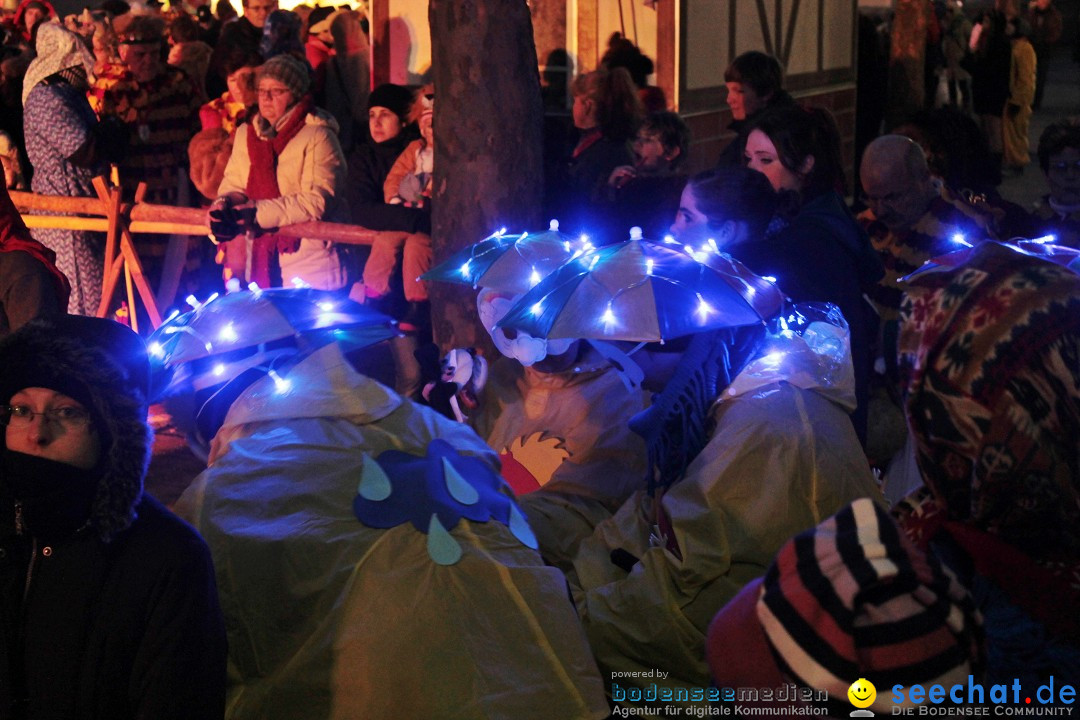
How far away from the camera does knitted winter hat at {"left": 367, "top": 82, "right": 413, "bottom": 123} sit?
7.81 meters

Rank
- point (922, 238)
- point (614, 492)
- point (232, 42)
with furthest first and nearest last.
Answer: point (232, 42), point (922, 238), point (614, 492)

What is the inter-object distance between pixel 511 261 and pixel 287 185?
8.57ft

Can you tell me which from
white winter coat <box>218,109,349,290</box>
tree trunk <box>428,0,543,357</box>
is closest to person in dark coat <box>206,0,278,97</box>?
white winter coat <box>218,109,349,290</box>

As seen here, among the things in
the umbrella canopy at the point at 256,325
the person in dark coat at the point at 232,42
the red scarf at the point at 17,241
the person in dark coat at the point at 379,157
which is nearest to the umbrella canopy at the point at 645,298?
the umbrella canopy at the point at 256,325

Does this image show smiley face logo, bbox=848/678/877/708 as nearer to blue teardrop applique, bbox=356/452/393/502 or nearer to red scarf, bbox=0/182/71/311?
blue teardrop applique, bbox=356/452/393/502

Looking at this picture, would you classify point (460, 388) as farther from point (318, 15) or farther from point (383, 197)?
point (318, 15)

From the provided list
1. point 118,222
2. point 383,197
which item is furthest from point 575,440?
point 118,222

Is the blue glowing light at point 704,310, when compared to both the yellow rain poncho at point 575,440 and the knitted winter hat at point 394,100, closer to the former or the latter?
the yellow rain poncho at point 575,440

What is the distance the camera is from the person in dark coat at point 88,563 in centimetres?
272

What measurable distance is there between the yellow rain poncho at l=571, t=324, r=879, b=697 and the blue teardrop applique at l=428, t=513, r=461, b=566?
0.68m

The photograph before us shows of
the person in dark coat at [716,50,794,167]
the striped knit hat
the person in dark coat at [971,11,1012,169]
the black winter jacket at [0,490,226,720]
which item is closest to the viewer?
the striped knit hat

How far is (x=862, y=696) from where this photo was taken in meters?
1.98

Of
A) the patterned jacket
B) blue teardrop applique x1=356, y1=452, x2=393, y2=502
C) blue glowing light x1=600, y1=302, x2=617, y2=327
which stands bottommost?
blue teardrop applique x1=356, y1=452, x2=393, y2=502

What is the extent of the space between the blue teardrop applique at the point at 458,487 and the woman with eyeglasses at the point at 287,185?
11.5 ft
